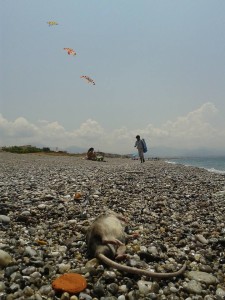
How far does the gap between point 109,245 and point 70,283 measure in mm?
1177

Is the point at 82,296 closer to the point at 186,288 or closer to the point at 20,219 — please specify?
the point at 186,288

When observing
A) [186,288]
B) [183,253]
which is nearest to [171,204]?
[183,253]

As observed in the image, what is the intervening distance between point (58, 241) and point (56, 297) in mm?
2056

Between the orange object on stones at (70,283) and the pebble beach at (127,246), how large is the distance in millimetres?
58

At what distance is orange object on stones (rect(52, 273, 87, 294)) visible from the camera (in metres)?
4.72

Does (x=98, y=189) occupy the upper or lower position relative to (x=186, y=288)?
upper

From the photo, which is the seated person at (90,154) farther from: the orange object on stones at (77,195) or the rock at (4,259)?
the rock at (4,259)

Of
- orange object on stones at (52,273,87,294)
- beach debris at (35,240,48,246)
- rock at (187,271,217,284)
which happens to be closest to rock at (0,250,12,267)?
beach debris at (35,240,48,246)

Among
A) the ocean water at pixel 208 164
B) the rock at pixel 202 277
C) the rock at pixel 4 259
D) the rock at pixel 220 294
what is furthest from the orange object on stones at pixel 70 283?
the ocean water at pixel 208 164

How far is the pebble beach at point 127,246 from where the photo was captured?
4902 mm

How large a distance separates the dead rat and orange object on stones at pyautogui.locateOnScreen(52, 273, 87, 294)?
0.62 m

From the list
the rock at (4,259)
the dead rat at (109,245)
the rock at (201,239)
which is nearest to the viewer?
the dead rat at (109,245)

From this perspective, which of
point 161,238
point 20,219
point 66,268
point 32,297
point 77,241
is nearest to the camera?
point 32,297

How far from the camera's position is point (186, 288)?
4.98 meters
